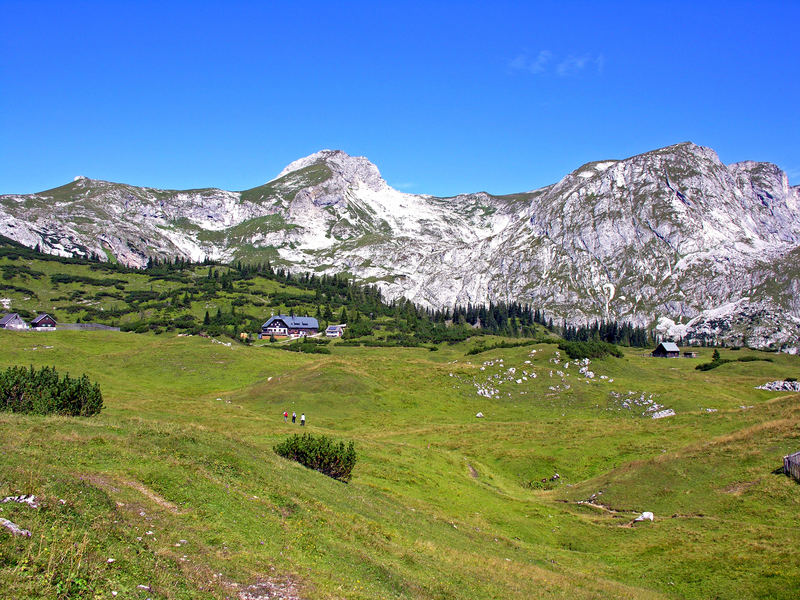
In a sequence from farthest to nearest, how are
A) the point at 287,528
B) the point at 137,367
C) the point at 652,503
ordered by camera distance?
the point at 137,367 < the point at 652,503 < the point at 287,528

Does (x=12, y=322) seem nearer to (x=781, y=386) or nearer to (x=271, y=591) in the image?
(x=271, y=591)

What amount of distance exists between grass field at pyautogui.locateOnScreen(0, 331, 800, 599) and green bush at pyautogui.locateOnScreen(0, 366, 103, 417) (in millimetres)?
7119

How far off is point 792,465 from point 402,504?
2819cm

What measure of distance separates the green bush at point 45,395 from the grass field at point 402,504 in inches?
280

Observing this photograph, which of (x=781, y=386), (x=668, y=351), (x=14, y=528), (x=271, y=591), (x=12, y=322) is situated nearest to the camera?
(x=14, y=528)

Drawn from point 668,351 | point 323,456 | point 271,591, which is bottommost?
point 323,456

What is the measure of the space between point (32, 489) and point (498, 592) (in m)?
17.9

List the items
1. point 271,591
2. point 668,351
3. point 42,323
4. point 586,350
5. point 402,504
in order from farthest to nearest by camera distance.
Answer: point 668,351, point 42,323, point 586,350, point 402,504, point 271,591

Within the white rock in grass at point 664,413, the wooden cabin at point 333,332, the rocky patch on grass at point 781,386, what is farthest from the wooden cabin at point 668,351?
the wooden cabin at point 333,332

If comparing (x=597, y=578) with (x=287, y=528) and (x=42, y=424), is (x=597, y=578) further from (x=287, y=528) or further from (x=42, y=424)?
(x=42, y=424)

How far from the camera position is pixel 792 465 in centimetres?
3625

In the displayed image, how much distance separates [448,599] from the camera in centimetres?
1889

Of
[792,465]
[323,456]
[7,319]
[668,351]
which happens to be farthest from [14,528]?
[668,351]

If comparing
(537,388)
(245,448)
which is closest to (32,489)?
(245,448)
